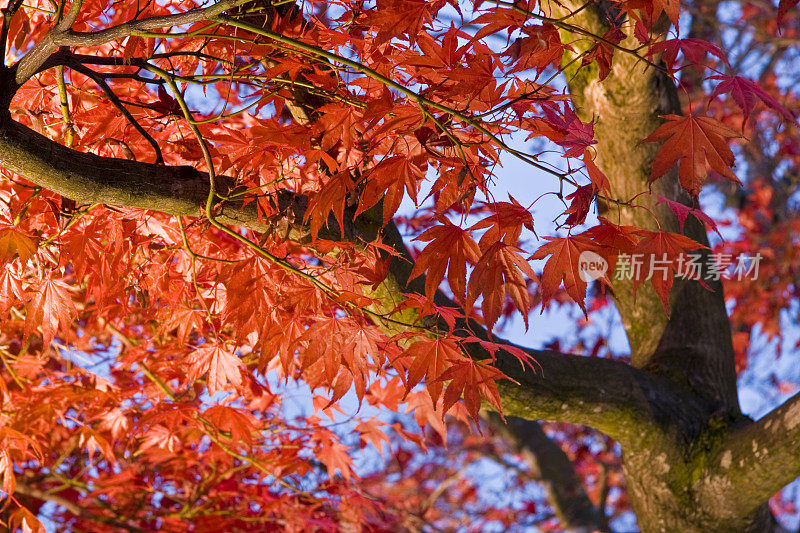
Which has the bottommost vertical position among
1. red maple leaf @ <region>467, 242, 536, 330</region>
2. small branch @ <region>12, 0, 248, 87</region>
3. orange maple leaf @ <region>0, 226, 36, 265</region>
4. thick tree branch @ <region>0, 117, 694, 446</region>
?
orange maple leaf @ <region>0, 226, 36, 265</region>

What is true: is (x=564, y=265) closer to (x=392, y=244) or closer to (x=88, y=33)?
(x=392, y=244)

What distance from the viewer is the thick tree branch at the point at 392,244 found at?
1194 mm

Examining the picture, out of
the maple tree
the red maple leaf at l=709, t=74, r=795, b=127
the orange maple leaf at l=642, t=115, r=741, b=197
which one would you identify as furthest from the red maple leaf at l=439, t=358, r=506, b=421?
the red maple leaf at l=709, t=74, r=795, b=127

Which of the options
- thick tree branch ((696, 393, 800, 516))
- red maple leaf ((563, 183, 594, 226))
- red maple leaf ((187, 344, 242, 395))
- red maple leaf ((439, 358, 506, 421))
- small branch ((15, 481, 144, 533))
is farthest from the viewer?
small branch ((15, 481, 144, 533))

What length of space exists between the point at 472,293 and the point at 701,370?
63.7 inches

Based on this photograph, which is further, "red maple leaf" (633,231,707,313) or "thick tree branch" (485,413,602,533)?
"thick tree branch" (485,413,602,533)

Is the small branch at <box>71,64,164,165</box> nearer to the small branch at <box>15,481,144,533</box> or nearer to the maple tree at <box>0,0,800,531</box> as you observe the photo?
the maple tree at <box>0,0,800,531</box>

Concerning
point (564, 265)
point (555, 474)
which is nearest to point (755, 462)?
point (564, 265)

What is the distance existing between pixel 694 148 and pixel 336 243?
69cm

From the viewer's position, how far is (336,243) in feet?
4.38

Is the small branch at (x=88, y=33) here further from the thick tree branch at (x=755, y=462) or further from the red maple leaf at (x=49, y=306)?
the thick tree branch at (x=755, y=462)

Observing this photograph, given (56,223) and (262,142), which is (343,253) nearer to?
(262,142)

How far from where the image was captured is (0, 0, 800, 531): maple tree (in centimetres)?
107

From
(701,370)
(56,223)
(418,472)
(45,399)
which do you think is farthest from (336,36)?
(418,472)
